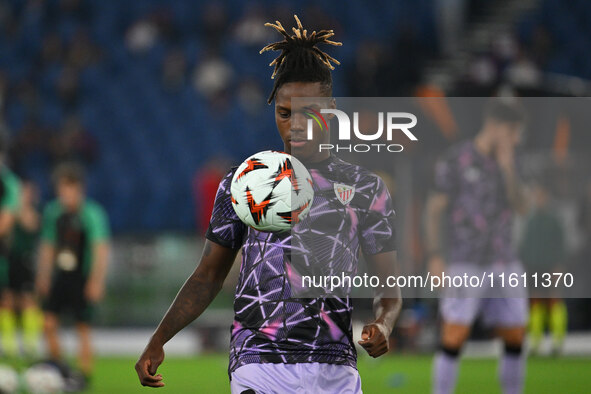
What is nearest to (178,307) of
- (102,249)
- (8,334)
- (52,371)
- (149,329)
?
(52,371)

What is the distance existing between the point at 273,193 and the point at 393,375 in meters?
7.21

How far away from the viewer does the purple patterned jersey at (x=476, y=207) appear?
5.92 meters

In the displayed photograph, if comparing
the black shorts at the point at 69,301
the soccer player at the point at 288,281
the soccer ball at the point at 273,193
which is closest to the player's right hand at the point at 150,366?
the soccer player at the point at 288,281

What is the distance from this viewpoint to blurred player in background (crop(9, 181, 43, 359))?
431 inches

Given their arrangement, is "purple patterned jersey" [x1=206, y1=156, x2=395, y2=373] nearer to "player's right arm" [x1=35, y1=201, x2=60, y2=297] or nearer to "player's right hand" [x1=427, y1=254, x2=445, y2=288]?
"player's right hand" [x1=427, y1=254, x2=445, y2=288]

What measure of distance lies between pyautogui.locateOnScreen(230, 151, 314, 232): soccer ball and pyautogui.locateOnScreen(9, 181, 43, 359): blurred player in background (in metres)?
8.49

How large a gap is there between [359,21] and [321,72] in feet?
49.0

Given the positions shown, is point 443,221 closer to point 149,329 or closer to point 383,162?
point 383,162

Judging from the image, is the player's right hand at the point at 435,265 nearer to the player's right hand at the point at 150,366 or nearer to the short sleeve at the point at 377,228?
the short sleeve at the point at 377,228

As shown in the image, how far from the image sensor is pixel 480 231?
6.12m

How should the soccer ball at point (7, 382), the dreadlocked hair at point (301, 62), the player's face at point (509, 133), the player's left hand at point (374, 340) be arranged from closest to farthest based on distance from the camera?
the player's left hand at point (374, 340) < the dreadlocked hair at point (301, 62) < the player's face at point (509, 133) < the soccer ball at point (7, 382)

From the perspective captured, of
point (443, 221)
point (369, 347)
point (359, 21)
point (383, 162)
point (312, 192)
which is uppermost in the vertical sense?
point (359, 21)

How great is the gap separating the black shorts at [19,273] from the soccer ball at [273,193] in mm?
8482

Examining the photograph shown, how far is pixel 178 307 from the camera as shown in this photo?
3.13m
